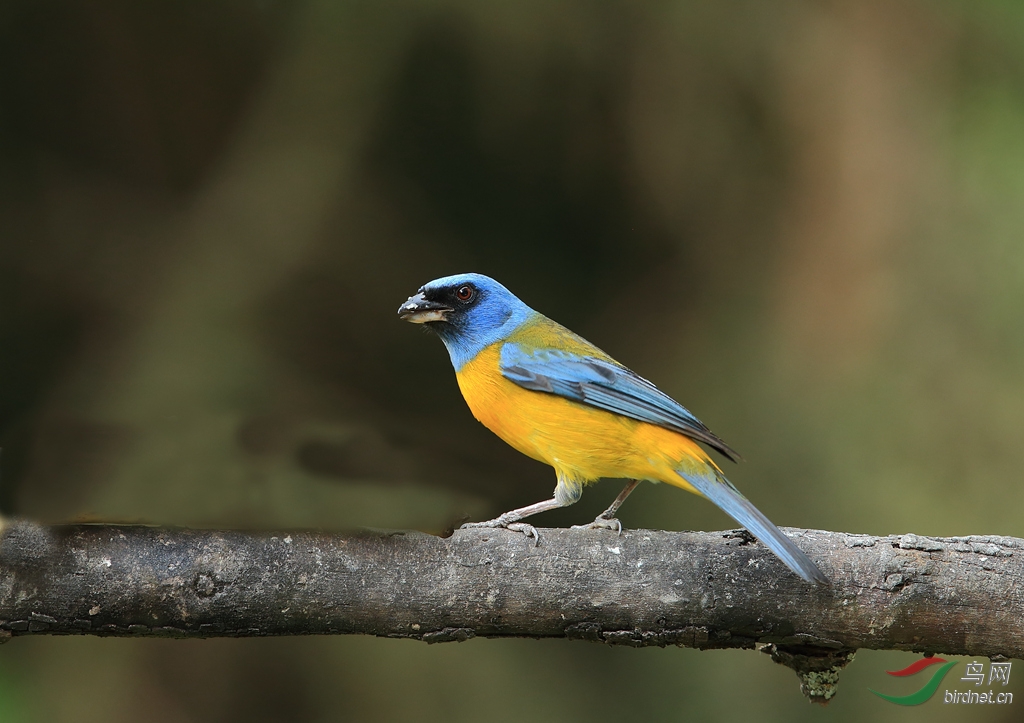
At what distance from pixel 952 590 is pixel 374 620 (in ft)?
5.21

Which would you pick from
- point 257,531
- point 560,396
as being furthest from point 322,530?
point 560,396

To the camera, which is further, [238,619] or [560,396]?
[560,396]

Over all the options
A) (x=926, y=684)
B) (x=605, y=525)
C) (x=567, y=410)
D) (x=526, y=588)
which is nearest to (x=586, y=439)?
(x=567, y=410)

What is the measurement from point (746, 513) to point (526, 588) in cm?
62

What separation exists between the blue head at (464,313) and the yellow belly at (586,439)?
0.80ft

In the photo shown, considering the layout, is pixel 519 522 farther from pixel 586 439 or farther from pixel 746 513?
pixel 746 513

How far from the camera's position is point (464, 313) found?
2.90 metres

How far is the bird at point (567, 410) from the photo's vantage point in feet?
8.26

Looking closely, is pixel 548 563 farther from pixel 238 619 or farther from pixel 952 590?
pixel 952 590

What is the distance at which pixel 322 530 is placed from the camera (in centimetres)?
234

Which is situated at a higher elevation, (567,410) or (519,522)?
(567,410)

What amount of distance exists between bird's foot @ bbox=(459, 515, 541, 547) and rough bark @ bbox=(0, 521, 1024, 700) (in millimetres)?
27

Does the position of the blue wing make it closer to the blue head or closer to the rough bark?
the blue head

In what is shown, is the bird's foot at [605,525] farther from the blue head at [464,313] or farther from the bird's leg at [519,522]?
the blue head at [464,313]
